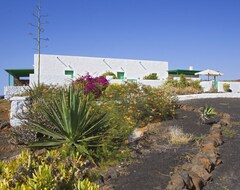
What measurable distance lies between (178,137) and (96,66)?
21.9 m

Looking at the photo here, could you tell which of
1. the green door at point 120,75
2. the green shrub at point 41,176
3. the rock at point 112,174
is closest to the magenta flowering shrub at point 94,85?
the rock at point 112,174

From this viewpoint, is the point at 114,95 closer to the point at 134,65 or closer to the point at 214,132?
the point at 214,132

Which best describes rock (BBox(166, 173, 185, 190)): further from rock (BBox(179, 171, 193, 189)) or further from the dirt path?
the dirt path

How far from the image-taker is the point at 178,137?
697cm

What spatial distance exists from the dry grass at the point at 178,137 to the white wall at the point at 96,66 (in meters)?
16.9

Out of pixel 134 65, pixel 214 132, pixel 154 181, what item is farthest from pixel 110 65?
pixel 154 181

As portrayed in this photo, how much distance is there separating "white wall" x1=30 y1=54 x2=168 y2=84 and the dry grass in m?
16.9

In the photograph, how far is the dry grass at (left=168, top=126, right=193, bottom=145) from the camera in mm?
6796

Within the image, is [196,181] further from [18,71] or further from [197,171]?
[18,71]

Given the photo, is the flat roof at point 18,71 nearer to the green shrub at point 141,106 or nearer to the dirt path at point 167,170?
the green shrub at point 141,106

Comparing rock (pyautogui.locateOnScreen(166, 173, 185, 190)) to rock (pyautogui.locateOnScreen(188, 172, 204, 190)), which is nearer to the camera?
rock (pyautogui.locateOnScreen(166, 173, 185, 190))

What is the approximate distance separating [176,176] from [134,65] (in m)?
26.7

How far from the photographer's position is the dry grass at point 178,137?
6796mm

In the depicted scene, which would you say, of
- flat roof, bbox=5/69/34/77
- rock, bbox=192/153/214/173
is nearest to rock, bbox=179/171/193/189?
rock, bbox=192/153/214/173
